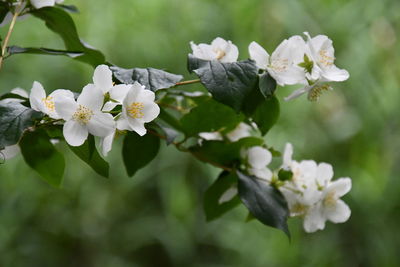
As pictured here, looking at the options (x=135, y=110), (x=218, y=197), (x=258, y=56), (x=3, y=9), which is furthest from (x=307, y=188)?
(x=3, y=9)

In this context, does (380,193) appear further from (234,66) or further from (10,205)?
(234,66)

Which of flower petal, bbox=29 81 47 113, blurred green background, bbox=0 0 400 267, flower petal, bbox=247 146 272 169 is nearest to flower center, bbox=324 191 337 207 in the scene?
flower petal, bbox=247 146 272 169

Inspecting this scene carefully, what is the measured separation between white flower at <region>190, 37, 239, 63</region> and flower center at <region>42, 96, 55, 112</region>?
0.18 metres

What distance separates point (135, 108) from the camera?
1.83ft

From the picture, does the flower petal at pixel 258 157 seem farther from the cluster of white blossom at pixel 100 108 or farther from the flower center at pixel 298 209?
the cluster of white blossom at pixel 100 108

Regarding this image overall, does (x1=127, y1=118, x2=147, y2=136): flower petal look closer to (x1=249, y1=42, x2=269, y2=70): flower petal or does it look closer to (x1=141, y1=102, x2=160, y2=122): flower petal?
(x1=141, y1=102, x2=160, y2=122): flower petal

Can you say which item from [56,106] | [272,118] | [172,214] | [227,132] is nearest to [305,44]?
[272,118]

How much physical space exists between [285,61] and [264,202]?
0.19m

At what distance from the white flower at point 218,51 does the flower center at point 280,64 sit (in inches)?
1.9

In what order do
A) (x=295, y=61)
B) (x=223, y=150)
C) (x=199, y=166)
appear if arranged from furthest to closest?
(x=199, y=166)
(x=223, y=150)
(x=295, y=61)

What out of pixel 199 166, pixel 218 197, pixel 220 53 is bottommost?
pixel 199 166

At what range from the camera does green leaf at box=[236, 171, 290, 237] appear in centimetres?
69

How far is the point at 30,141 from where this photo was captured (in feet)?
2.33

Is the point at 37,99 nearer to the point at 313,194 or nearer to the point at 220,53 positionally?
the point at 220,53
